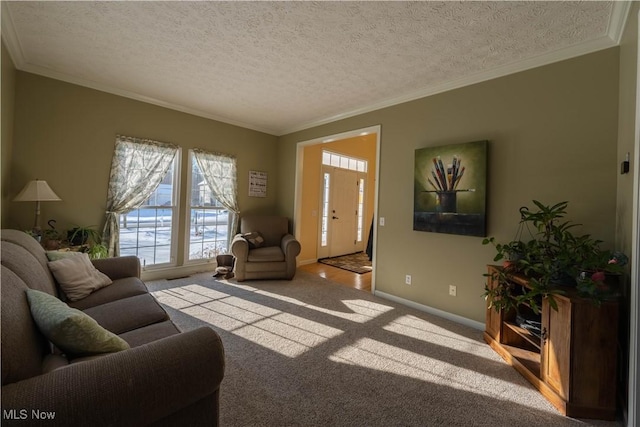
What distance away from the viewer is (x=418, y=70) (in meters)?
2.76

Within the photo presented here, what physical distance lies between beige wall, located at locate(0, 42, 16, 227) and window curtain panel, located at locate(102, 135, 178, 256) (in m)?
0.88

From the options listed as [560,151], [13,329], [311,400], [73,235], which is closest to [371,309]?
[311,400]

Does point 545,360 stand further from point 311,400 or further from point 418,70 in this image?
→ point 418,70

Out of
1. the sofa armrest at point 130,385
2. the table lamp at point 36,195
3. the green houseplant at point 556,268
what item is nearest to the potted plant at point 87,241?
the table lamp at point 36,195

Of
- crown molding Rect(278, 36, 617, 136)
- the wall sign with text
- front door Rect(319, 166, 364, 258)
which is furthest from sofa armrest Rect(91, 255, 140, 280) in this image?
front door Rect(319, 166, 364, 258)

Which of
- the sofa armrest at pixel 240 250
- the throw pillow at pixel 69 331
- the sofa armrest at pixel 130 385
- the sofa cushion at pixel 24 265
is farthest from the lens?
the sofa armrest at pixel 240 250

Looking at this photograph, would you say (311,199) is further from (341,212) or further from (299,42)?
(299,42)

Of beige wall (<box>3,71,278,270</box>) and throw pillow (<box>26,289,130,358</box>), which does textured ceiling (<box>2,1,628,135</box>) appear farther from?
throw pillow (<box>26,289,130,358</box>)

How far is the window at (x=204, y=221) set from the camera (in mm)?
4352

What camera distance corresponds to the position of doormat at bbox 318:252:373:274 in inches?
201

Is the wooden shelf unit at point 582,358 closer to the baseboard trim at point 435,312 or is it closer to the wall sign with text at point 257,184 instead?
the baseboard trim at point 435,312

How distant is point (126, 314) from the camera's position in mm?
1690

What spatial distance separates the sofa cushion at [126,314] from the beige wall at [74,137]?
2.24 metres

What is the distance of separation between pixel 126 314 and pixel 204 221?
2962 millimetres
